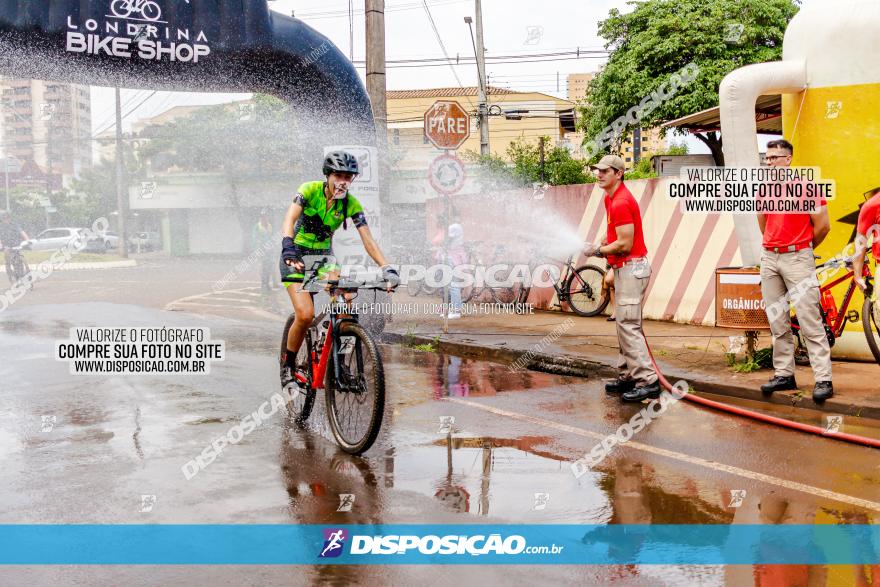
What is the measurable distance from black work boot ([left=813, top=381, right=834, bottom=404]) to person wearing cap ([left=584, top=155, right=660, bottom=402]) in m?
1.34

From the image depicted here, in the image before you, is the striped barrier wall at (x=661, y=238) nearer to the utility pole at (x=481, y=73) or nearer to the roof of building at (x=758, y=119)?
the roof of building at (x=758, y=119)

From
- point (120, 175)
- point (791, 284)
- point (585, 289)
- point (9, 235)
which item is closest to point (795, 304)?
point (791, 284)

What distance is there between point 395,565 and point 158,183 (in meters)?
46.3

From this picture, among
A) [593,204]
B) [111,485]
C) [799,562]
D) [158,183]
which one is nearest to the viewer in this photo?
[799,562]

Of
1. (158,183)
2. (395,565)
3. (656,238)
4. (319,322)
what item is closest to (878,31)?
(656,238)

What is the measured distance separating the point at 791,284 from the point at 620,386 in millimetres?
1790

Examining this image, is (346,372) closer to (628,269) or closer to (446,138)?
(628,269)

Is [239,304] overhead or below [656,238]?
below

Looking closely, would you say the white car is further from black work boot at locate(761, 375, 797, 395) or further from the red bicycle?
black work boot at locate(761, 375, 797, 395)

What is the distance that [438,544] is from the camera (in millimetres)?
4625

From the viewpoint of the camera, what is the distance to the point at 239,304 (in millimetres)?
18859

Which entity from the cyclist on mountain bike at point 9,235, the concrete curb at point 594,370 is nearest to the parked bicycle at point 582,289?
the concrete curb at point 594,370

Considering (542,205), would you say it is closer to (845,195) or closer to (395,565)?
(845,195)

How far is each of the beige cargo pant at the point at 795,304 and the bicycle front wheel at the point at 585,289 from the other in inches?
271
